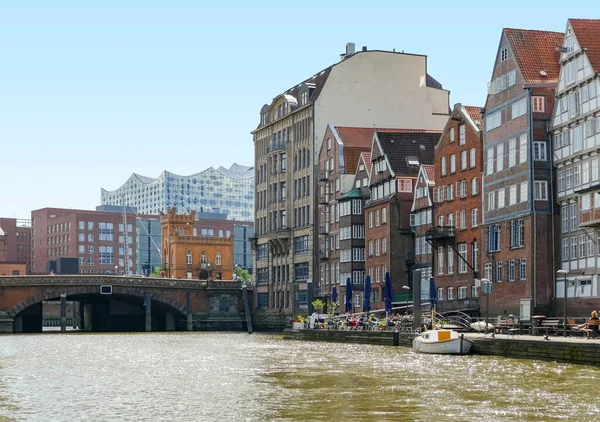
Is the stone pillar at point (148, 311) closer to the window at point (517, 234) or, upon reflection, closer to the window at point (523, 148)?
the window at point (517, 234)

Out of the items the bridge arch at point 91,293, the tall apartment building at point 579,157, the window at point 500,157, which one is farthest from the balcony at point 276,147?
the tall apartment building at point 579,157

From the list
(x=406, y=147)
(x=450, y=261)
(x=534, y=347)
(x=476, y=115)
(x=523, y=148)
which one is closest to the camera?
(x=534, y=347)

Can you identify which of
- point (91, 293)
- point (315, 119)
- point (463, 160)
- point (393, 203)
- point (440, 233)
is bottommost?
point (91, 293)

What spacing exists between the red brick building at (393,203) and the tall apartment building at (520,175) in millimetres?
21630

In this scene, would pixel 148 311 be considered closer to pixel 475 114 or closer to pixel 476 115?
pixel 475 114

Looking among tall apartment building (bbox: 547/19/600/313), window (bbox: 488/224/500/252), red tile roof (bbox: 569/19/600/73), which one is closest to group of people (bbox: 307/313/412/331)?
window (bbox: 488/224/500/252)

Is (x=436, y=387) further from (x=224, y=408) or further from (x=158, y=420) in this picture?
(x=158, y=420)

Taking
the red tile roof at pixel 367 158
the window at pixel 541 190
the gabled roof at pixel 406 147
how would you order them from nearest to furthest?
1. the window at pixel 541 190
2. the gabled roof at pixel 406 147
3. the red tile roof at pixel 367 158

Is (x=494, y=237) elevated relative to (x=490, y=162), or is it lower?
lower

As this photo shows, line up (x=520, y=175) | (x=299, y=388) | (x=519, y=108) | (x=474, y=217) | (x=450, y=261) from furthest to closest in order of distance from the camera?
(x=450, y=261) → (x=474, y=217) → (x=519, y=108) → (x=520, y=175) → (x=299, y=388)

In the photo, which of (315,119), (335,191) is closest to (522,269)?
(335,191)

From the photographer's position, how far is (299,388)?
5356cm

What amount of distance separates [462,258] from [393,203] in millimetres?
16864

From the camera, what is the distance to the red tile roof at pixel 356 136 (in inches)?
5699
